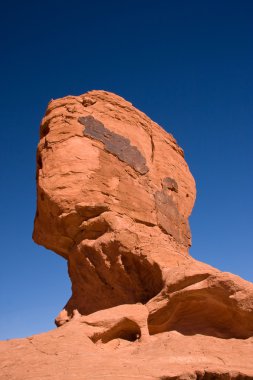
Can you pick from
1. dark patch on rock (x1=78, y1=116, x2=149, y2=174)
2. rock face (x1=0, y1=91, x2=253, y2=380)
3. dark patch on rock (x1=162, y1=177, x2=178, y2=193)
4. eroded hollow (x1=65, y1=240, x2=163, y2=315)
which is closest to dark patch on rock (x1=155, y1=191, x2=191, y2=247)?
rock face (x1=0, y1=91, x2=253, y2=380)

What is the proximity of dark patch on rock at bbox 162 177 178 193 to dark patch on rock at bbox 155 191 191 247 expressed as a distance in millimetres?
299

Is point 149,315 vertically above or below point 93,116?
below

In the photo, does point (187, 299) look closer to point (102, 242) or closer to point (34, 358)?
point (102, 242)

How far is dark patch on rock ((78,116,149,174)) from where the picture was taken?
31.6ft

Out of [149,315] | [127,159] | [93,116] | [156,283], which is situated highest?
[93,116]

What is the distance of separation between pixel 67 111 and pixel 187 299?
16.3 ft

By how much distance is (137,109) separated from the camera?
1133 centimetres

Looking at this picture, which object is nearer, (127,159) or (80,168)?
(80,168)

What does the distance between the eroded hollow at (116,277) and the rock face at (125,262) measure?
0.02 meters

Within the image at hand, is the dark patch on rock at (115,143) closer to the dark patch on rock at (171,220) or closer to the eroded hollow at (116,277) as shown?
the dark patch on rock at (171,220)

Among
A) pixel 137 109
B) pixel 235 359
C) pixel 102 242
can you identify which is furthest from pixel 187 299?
pixel 137 109

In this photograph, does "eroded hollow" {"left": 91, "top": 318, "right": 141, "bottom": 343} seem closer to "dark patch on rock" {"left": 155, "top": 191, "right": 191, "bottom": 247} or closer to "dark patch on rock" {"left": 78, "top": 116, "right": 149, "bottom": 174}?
"dark patch on rock" {"left": 155, "top": 191, "right": 191, "bottom": 247}

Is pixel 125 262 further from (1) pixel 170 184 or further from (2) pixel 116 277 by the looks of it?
(1) pixel 170 184

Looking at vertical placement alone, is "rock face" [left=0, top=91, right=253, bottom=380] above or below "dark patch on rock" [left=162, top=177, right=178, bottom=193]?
below
